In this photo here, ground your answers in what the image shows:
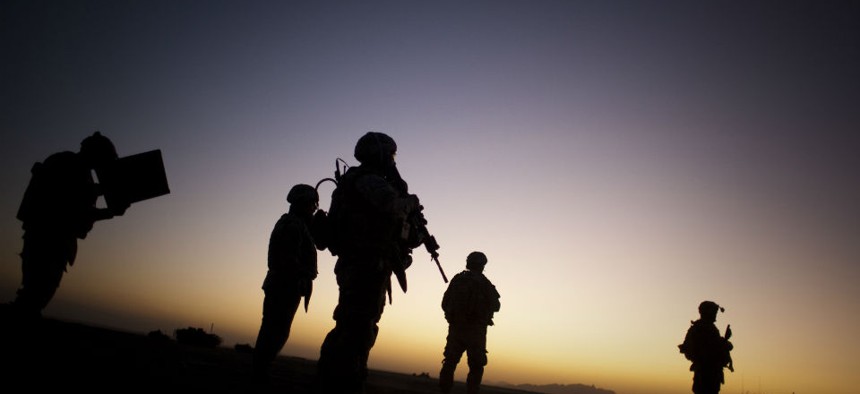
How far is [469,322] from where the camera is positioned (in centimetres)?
898

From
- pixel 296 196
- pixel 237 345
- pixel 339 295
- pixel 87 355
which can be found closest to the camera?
pixel 339 295

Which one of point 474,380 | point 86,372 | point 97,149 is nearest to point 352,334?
point 86,372

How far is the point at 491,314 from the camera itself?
29.9ft

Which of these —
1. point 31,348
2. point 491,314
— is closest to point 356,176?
point 31,348

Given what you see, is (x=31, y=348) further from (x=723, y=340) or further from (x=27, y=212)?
(x=723, y=340)

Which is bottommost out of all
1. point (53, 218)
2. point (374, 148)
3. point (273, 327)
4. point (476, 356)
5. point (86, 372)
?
point (86, 372)

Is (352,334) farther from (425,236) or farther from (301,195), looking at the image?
(301,195)

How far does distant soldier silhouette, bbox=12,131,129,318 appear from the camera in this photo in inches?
174

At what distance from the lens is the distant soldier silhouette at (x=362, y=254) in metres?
3.82

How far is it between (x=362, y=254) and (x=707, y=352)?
26.6 feet

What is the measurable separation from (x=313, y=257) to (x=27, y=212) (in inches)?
113

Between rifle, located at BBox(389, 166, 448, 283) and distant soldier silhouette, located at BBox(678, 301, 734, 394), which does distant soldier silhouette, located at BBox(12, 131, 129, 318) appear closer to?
rifle, located at BBox(389, 166, 448, 283)

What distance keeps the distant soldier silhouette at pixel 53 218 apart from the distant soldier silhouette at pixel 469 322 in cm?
606

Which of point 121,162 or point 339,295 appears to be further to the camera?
point 121,162
